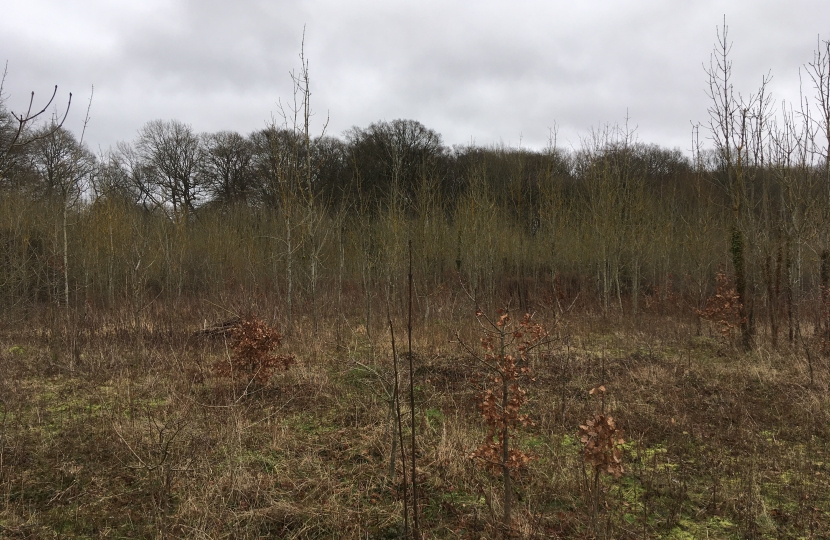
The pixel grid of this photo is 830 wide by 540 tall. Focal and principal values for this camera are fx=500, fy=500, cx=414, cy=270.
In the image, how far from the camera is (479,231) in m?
12.6

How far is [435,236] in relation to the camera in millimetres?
15039

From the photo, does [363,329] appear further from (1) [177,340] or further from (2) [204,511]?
(2) [204,511]

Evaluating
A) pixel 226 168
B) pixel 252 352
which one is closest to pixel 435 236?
pixel 252 352

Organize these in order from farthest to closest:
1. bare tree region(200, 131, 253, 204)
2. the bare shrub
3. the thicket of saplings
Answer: bare tree region(200, 131, 253, 204), the bare shrub, the thicket of saplings

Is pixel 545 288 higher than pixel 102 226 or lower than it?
lower

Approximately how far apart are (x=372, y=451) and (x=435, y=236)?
11.0m

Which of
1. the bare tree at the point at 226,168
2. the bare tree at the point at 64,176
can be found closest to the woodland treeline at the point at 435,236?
the bare tree at the point at 64,176

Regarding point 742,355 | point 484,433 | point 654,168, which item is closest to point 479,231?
point 742,355

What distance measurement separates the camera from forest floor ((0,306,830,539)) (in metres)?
3.32

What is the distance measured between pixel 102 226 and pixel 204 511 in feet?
29.3

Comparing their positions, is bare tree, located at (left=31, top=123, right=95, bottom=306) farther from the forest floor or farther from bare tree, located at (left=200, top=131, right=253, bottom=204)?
bare tree, located at (left=200, top=131, right=253, bottom=204)

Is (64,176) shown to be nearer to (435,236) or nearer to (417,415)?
(417,415)

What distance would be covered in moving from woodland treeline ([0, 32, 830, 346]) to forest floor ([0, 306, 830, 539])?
190 cm

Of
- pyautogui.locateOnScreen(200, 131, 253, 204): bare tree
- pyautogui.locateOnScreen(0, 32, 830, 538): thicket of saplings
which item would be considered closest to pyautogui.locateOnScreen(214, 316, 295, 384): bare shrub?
pyautogui.locateOnScreen(0, 32, 830, 538): thicket of saplings
